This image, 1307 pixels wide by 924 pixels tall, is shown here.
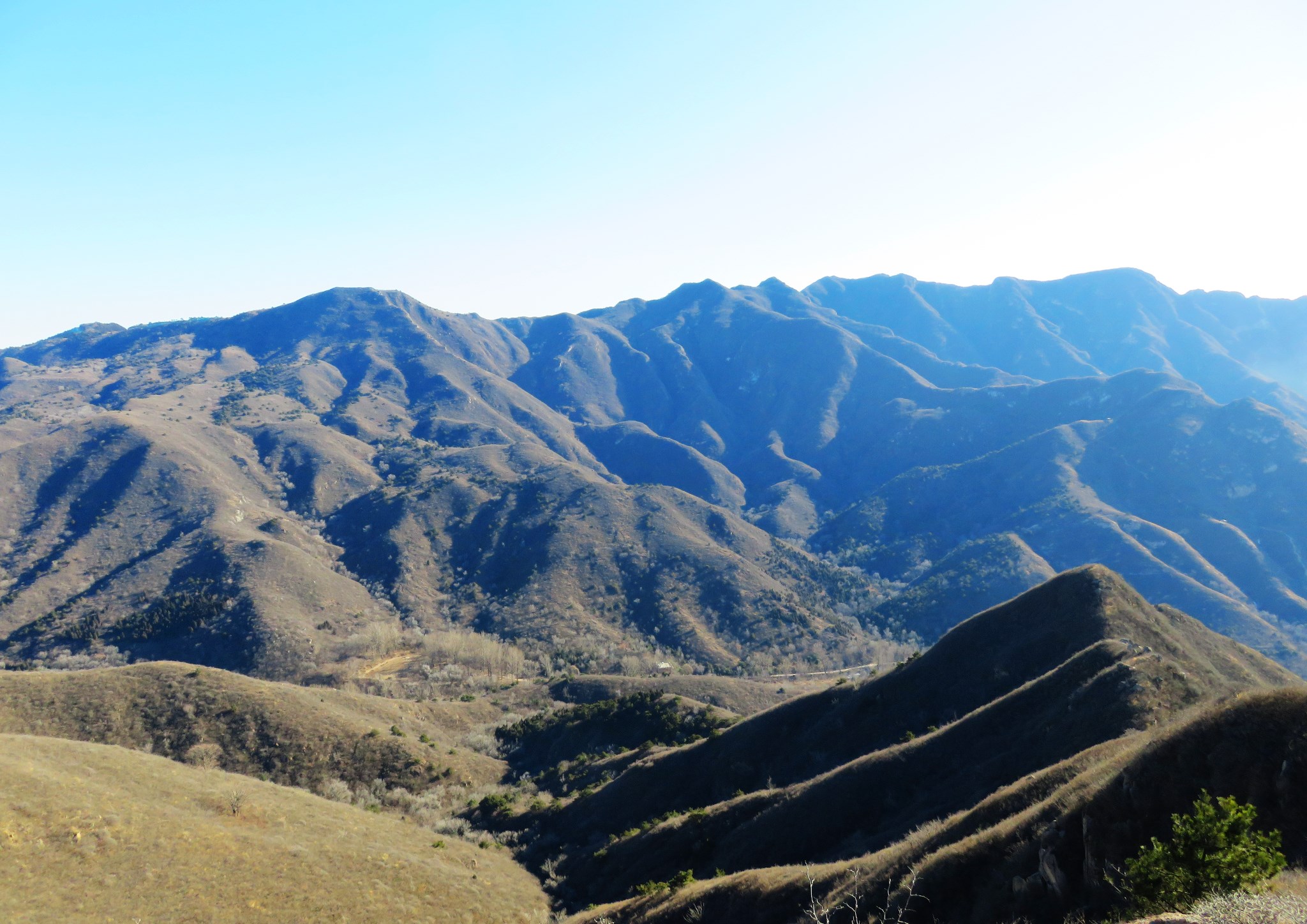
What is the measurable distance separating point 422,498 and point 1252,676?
180 meters

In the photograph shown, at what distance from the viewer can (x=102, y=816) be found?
34.0 meters

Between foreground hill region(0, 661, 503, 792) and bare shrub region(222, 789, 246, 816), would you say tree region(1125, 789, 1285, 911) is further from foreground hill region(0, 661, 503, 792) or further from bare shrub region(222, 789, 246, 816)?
foreground hill region(0, 661, 503, 792)

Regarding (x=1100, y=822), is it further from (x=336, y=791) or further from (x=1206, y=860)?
(x=336, y=791)

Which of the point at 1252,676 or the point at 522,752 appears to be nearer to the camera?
the point at 1252,676

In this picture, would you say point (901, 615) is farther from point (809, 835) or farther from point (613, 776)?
point (809, 835)

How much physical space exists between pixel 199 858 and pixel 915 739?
42.9 m

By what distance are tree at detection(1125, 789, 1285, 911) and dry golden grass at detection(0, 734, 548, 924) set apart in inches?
1328

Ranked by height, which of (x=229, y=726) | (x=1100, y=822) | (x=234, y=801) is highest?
(x=1100, y=822)

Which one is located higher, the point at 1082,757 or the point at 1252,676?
the point at 1082,757

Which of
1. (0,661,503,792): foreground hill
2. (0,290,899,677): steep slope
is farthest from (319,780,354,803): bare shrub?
(0,290,899,677): steep slope

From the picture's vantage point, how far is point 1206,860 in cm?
1202

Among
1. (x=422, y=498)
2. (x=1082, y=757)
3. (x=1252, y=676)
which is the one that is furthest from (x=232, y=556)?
(x=1252, y=676)

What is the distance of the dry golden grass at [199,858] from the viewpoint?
29625 mm

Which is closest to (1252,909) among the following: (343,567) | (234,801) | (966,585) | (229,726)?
(234,801)
